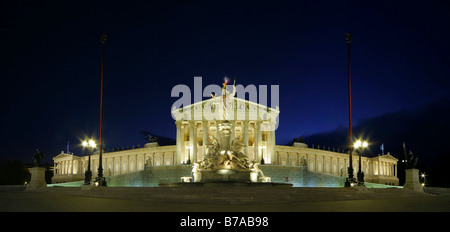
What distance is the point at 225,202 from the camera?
20.6m

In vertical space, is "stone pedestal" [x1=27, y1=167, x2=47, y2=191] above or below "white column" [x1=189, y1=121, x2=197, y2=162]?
below

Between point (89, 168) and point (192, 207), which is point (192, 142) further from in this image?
point (192, 207)

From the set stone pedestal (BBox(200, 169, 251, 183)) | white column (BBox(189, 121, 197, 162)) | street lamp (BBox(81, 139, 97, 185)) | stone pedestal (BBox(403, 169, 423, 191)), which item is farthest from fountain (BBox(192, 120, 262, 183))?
white column (BBox(189, 121, 197, 162))

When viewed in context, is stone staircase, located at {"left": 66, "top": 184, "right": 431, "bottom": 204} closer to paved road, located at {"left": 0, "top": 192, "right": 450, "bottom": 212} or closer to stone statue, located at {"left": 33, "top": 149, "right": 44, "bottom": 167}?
paved road, located at {"left": 0, "top": 192, "right": 450, "bottom": 212}

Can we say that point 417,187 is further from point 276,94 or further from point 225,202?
point 276,94

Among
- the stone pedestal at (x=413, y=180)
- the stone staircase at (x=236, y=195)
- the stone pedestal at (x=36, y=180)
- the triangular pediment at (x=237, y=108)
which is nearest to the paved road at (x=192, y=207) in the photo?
the stone staircase at (x=236, y=195)

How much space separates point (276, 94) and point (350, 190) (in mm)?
41976

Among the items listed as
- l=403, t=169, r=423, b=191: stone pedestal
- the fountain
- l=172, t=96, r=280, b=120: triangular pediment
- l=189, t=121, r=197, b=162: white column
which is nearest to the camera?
l=403, t=169, r=423, b=191: stone pedestal

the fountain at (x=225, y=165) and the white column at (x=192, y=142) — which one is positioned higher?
the white column at (x=192, y=142)

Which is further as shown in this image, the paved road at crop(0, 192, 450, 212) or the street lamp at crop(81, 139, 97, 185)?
the street lamp at crop(81, 139, 97, 185)

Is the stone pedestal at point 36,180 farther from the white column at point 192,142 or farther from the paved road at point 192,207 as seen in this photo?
the white column at point 192,142

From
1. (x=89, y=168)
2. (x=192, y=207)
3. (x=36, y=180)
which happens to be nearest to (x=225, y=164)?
(x=89, y=168)

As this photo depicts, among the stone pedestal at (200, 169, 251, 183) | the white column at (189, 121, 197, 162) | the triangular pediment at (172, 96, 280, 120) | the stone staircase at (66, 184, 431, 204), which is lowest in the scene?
the stone staircase at (66, 184, 431, 204)

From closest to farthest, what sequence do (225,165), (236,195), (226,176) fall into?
1. (236,195)
2. (226,176)
3. (225,165)
